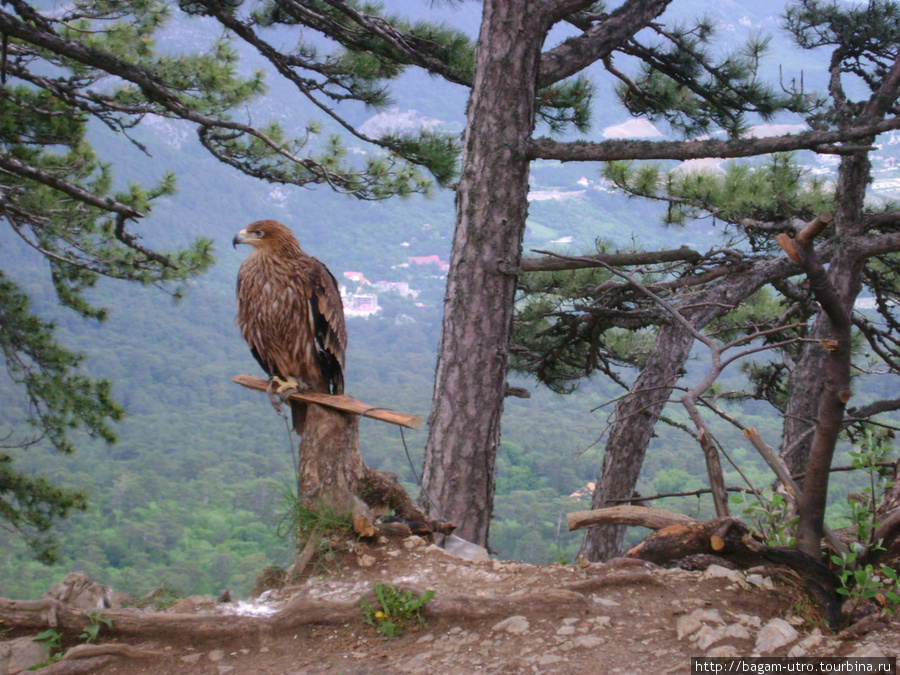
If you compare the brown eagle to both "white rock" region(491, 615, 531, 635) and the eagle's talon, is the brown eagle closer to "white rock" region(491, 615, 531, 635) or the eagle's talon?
the eagle's talon

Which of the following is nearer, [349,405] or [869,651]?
[869,651]

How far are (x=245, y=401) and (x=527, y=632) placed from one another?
851 inches

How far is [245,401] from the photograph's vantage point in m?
22.7

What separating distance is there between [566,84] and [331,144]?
2.20 metres

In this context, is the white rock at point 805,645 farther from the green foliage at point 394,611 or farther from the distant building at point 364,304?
the distant building at point 364,304

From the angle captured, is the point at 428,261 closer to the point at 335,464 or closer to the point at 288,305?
the point at 288,305

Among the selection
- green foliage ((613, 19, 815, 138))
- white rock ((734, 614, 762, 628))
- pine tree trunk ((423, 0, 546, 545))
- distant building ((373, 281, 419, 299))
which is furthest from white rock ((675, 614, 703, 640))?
distant building ((373, 281, 419, 299))

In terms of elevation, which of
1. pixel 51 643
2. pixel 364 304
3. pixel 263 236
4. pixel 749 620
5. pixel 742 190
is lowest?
pixel 51 643

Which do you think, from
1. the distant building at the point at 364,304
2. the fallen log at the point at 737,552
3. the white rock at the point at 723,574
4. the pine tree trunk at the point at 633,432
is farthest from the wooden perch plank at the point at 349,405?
the distant building at the point at 364,304

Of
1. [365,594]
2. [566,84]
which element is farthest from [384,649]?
[566,84]

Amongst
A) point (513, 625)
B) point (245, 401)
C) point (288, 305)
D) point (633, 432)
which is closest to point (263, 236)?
point (288, 305)

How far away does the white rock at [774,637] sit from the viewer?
2.07m

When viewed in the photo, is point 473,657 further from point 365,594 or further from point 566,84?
point 566,84

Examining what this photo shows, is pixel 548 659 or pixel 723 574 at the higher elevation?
pixel 723 574
